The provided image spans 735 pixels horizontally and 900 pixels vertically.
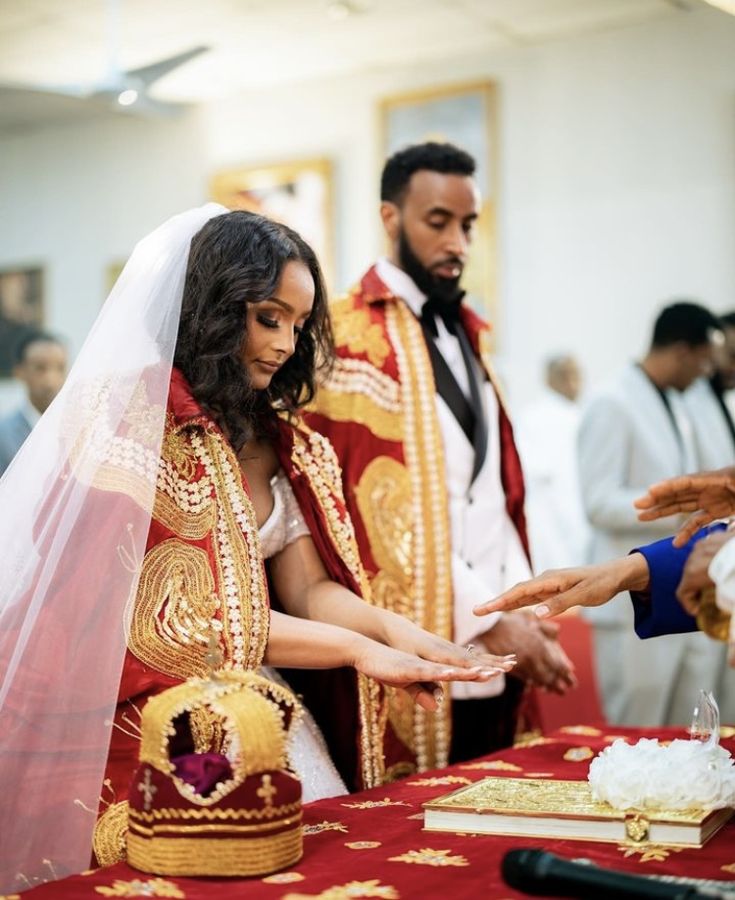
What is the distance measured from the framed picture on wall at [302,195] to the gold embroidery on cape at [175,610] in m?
7.70

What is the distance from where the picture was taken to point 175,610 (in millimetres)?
2314

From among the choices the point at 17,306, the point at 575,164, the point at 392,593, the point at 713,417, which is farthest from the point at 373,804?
the point at 17,306

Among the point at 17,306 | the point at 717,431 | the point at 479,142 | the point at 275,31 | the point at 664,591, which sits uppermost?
the point at 275,31

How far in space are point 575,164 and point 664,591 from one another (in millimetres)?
7174

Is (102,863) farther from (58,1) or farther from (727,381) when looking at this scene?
(58,1)

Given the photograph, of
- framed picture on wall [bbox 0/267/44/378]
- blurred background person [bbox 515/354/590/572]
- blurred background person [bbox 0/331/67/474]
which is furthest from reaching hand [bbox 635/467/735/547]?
framed picture on wall [bbox 0/267/44/378]

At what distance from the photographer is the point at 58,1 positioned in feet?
27.1

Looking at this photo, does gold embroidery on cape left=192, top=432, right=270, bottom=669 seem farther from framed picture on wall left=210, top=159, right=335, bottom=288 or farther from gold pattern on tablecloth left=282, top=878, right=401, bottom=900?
framed picture on wall left=210, top=159, right=335, bottom=288

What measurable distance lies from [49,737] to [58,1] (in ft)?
23.1

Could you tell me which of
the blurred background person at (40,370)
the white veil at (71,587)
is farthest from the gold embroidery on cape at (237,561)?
the blurred background person at (40,370)

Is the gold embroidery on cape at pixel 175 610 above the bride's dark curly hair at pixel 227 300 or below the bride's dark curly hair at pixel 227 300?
below

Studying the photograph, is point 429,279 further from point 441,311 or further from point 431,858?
point 431,858

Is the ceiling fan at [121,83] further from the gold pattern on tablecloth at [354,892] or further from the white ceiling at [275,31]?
the gold pattern on tablecloth at [354,892]

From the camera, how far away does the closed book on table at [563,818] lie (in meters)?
1.78
